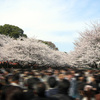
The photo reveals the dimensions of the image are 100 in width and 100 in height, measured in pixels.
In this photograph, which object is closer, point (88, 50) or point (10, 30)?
point (88, 50)

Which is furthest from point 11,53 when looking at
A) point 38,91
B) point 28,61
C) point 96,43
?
point 38,91

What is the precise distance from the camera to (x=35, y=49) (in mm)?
18344

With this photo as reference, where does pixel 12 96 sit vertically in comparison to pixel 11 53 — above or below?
below

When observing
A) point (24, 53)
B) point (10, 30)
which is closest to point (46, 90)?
point (24, 53)

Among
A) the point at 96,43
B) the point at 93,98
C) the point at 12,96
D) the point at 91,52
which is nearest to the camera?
the point at 12,96

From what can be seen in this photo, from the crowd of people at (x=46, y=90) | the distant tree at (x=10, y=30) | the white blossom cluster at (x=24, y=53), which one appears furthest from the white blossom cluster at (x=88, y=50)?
the distant tree at (x=10, y=30)

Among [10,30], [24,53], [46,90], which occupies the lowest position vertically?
[46,90]

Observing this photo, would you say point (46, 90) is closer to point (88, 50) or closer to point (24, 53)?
point (24, 53)

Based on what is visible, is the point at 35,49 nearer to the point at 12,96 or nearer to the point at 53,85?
the point at 53,85

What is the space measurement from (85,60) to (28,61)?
287 inches

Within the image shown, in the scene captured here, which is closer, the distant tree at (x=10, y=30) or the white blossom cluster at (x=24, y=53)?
the white blossom cluster at (x=24, y=53)

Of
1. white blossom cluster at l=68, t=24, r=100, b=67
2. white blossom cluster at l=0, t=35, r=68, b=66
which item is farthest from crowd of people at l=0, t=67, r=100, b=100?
white blossom cluster at l=68, t=24, r=100, b=67

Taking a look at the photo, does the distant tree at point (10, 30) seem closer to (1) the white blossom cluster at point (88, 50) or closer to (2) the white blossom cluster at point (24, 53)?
(1) the white blossom cluster at point (88, 50)

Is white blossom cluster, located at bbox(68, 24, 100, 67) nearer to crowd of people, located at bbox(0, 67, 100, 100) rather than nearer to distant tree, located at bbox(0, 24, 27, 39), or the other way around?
crowd of people, located at bbox(0, 67, 100, 100)
